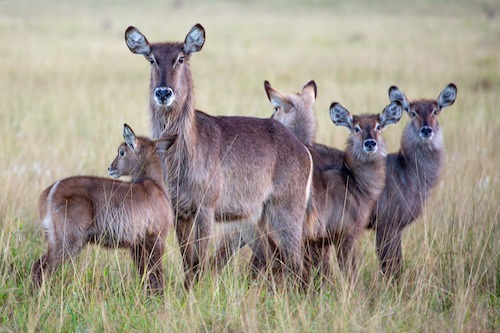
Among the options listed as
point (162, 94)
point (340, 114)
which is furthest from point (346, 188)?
point (162, 94)

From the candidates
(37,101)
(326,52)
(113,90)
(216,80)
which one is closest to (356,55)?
(326,52)

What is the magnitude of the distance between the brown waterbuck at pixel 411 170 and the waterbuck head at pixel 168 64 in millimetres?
1867

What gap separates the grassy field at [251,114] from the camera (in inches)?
169

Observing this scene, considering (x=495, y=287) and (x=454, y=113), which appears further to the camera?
(x=454, y=113)

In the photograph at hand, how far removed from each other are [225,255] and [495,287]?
182 centimetres

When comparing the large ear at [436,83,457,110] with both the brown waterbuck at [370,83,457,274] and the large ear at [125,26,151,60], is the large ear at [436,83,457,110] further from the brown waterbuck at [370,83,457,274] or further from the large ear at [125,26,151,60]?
the large ear at [125,26,151,60]

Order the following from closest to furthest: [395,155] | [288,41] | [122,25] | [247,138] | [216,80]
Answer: [247,138], [395,155], [216,80], [288,41], [122,25]

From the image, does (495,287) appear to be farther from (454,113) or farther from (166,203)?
(454,113)

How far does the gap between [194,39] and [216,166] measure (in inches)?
34.2

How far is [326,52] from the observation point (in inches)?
821

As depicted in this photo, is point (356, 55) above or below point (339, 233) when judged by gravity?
above

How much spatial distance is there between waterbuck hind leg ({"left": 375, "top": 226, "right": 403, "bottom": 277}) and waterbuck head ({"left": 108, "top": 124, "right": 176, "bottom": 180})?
5.56 feet

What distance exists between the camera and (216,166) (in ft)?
16.5

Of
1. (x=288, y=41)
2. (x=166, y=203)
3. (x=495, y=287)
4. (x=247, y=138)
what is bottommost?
(x=495, y=287)
